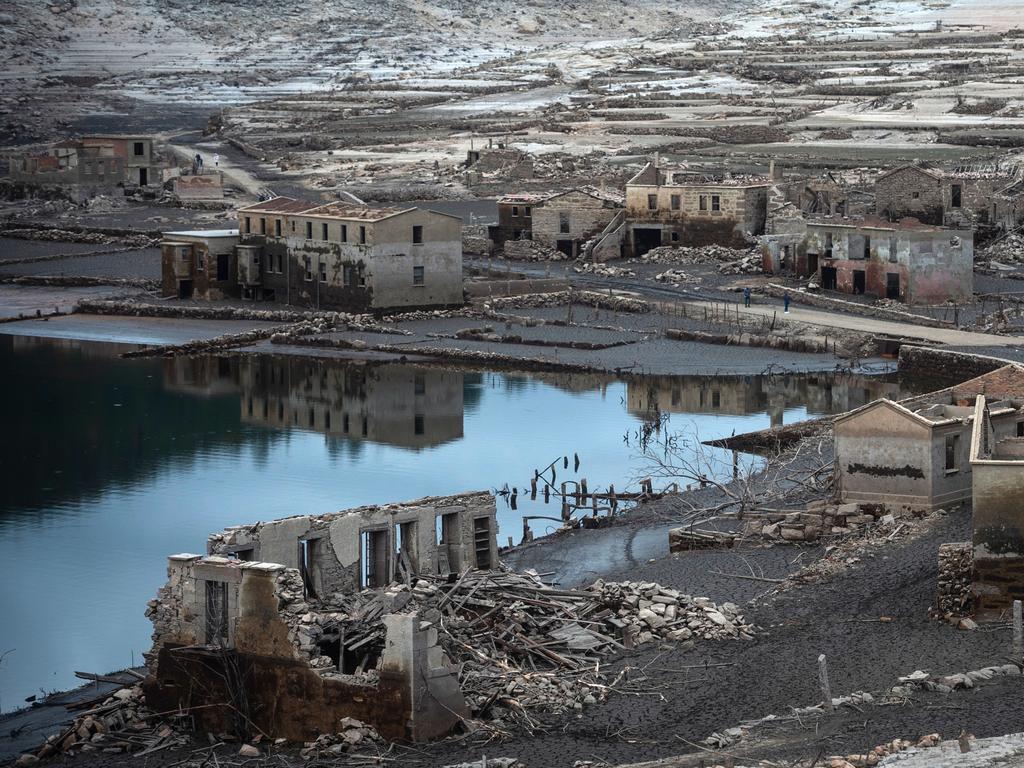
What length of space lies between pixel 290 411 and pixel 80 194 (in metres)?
39.6

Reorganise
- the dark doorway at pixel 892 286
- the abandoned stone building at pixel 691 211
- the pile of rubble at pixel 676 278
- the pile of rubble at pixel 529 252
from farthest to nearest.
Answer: the pile of rubble at pixel 529 252 → the abandoned stone building at pixel 691 211 → the pile of rubble at pixel 676 278 → the dark doorway at pixel 892 286

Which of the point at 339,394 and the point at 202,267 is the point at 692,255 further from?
the point at 339,394

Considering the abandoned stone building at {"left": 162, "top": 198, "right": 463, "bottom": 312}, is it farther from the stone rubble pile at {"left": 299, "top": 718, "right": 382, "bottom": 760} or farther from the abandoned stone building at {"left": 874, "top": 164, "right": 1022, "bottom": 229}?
the stone rubble pile at {"left": 299, "top": 718, "right": 382, "bottom": 760}

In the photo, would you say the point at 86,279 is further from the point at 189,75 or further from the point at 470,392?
the point at 189,75

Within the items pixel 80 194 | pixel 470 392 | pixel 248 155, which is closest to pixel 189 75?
pixel 248 155

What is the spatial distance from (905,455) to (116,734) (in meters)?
12.8

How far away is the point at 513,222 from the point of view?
232 feet

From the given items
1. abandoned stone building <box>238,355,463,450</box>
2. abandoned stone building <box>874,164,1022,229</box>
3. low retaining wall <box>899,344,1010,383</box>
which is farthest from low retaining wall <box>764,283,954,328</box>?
abandoned stone building <box>238,355,463,450</box>

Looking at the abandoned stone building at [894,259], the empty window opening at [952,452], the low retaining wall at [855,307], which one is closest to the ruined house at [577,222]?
the low retaining wall at [855,307]

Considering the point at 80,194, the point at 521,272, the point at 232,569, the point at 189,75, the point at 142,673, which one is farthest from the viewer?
the point at 189,75

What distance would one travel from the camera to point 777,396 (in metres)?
48.6

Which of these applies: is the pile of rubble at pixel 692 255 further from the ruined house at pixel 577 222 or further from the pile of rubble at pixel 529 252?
the pile of rubble at pixel 529 252

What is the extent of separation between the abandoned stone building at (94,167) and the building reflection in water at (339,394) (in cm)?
3358

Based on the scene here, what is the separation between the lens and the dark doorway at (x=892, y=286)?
5784 cm
